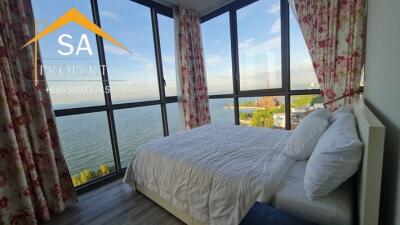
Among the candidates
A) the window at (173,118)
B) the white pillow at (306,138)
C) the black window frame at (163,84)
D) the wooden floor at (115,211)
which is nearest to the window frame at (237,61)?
the black window frame at (163,84)

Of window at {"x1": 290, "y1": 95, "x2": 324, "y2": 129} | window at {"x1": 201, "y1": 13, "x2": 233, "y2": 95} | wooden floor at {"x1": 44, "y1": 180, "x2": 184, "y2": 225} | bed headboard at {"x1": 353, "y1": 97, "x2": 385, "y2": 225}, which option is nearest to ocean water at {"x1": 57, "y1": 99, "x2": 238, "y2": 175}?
wooden floor at {"x1": 44, "y1": 180, "x2": 184, "y2": 225}

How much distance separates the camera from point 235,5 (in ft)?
10.7

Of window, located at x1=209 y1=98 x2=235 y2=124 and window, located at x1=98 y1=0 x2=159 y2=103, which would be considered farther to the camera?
window, located at x1=209 y1=98 x2=235 y2=124

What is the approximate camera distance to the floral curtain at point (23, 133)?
1618 millimetres

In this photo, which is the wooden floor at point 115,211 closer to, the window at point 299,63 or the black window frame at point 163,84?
the black window frame at point 163,84

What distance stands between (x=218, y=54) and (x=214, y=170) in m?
2.90

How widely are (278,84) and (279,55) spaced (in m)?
0.45

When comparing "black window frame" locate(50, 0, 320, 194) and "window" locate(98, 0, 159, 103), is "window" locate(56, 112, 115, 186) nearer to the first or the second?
"black window frame" locate(50, 0, 320, 194)

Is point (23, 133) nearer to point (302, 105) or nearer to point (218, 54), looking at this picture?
point (218, 54)

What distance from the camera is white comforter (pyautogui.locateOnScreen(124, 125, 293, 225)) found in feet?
3.90

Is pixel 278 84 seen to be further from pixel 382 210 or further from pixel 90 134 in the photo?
pixel 90 134

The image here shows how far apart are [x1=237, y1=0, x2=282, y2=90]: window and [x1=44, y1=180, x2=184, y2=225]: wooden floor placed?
8.15 ft

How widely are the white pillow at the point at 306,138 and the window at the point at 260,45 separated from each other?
1.55 m

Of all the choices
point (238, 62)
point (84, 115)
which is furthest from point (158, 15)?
point (84, 115)
